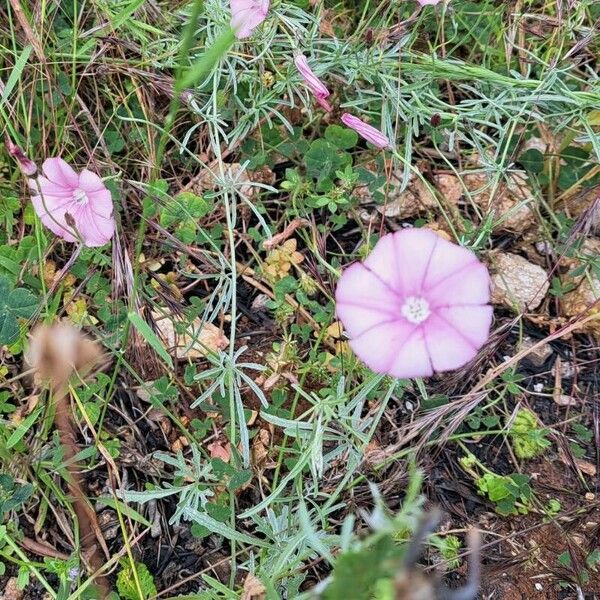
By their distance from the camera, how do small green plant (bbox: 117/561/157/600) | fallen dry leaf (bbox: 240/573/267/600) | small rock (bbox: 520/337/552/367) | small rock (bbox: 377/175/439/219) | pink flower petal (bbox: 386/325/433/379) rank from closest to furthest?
pink flower petal (bbox: 386/325/433/379), fallen dry leaf (bbox: 240/573/267/600), small green plant (bbox: 117/561/157/600), small rock (bbox: 520/337/552/367), small rock (bbox: 377/175/439/219)

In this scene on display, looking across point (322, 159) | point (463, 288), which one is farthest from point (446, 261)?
point (322, 159)

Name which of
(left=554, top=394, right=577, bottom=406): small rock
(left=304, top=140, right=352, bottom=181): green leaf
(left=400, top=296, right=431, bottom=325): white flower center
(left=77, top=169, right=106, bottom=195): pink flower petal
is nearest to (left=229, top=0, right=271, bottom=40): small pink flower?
(left=304, top=140, right=352, bottom=181): green leaf

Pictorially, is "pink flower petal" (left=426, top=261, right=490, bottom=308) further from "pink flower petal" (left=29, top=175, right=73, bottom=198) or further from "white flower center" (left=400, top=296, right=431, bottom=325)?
"pink flower petal" (left=29, top=175, right=73, bottom=198)

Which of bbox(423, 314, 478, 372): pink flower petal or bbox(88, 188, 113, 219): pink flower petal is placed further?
bbox(88, 188, 113, 219): pink flower petal

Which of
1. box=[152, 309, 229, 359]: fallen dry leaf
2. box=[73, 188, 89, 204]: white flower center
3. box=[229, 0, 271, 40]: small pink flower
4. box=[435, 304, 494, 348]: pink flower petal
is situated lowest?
box=[152, 309, 229, 359]: fallen dry leaf

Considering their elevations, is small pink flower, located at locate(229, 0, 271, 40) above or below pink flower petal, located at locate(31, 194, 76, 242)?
above

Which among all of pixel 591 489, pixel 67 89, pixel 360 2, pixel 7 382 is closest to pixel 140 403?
pixel 7 382

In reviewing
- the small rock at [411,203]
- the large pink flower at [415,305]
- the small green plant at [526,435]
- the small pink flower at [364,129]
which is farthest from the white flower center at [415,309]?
the small rock at [411,203]
